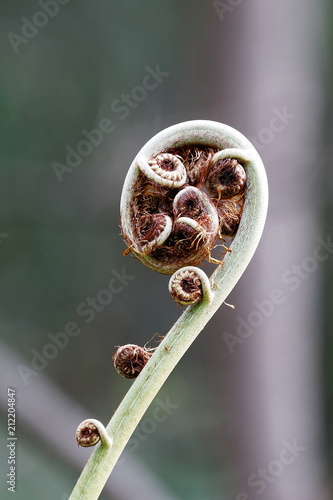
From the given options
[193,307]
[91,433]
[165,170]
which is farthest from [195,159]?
[91,433]

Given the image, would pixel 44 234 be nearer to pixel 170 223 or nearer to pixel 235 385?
pixel 235 385

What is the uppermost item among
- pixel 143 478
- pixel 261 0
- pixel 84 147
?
pixel 261 0

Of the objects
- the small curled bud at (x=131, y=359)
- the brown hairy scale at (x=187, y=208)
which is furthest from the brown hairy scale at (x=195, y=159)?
the small curled bud at (x=131, y=359)

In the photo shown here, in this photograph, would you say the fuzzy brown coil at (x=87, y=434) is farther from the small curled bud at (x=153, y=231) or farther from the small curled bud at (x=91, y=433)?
the small curled bud at (x=153, y=231)

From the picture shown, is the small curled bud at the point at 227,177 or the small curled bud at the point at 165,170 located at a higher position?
the small curled bud at the point at 227,177

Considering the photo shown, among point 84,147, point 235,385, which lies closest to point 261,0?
point 84,147

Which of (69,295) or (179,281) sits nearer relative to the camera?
(179,281)

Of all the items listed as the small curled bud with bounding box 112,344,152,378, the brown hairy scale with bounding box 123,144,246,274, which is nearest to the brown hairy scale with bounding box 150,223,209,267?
the brown hairy scale with bounding box 123,144,246,274
